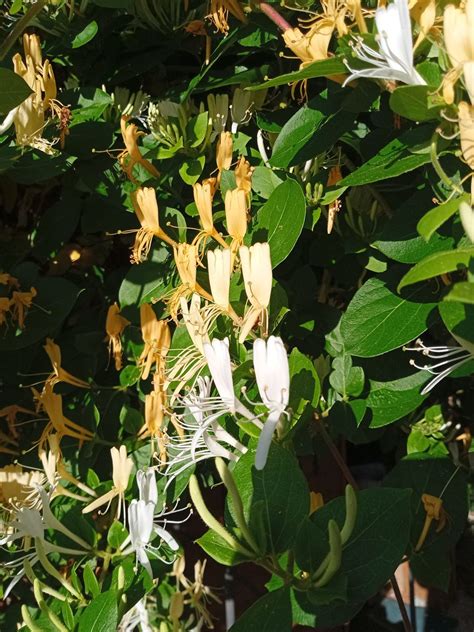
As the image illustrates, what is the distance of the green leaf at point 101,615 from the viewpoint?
708mm

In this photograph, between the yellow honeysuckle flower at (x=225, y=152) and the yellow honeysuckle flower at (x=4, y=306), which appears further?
the yellow honeysuckle flower at (x=4, y=306)

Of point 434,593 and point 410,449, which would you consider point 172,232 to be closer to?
point 410,449

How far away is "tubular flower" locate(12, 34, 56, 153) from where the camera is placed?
2.96 feet

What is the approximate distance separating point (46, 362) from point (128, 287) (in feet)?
0.84

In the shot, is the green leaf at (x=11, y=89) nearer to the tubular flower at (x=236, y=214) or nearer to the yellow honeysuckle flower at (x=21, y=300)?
the tubular flower at (x=236, y=214)

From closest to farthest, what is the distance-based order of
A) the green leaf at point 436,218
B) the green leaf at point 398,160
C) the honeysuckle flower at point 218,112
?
the green leaf at point 436,218 → the green leaf at point 398,160 → the honeysuckle flower at point 218,112

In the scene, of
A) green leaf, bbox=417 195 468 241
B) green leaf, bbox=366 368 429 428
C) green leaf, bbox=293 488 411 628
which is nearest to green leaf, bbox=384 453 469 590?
green leaf, bbox=366 368 429 428

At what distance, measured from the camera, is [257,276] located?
2.12 feet

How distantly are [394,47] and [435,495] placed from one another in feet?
1.71

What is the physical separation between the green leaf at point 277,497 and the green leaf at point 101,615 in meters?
0.16

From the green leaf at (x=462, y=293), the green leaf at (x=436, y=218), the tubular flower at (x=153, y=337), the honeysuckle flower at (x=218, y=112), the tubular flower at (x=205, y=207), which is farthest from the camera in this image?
the honeysuckle flower at (x=218, y=112)

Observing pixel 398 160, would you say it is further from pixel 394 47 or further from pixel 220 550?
pixel 220 550

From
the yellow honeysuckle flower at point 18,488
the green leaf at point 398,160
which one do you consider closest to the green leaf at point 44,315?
the yellow honeysuckle flower at point 18,488

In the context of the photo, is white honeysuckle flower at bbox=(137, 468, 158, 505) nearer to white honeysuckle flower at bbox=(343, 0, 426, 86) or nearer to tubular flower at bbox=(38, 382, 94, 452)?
tubular flower at bbox=(38, 382, 94, 452)
